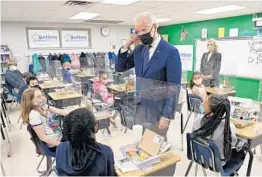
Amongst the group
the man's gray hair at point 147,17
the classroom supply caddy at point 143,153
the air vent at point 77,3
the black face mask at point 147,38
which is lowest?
the classroom supply caddy at point 143,153

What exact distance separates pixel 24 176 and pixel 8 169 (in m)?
0.33

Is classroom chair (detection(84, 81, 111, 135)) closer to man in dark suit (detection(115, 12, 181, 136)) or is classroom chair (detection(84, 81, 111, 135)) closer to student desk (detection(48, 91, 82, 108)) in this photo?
student desk (detection(48, 91, 82, 108))

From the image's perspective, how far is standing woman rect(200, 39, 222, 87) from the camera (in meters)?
4.53

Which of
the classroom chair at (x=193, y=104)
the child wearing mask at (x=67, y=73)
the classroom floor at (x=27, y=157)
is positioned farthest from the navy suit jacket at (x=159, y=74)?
the child wearing mask at (x=67, y=73)

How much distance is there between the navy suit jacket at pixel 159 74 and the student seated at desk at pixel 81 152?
849 millimetres

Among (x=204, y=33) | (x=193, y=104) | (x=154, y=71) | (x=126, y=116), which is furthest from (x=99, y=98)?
(x=204, y=33)

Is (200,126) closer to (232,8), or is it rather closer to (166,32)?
(232,8)

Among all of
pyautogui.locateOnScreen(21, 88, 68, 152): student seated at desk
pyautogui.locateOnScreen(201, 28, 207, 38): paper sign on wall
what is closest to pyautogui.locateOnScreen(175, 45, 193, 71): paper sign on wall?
pyautogui.locateOnScreen(201, 28, 207, 38): paper sign on wall

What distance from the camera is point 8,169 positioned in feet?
9.21

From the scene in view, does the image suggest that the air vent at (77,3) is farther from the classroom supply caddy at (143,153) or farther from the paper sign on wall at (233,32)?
the paper sign on wall at (233,32)

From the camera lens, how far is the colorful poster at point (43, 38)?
740 centimetres

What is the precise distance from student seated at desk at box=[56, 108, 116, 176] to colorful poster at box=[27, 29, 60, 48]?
23.1ft

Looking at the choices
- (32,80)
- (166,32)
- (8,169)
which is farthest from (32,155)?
(166,32)

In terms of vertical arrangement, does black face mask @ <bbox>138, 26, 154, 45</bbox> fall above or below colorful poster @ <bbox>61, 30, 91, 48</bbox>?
below
